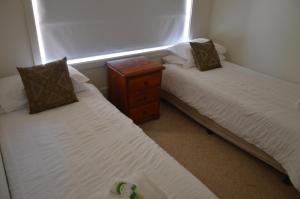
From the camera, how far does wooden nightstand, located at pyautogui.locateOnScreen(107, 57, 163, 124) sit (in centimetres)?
232

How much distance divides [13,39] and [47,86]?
1.91 ft

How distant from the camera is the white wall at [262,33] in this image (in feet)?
8.11

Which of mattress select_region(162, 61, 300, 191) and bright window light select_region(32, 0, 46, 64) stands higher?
bright window light select_region(32, 0, 46, 64)

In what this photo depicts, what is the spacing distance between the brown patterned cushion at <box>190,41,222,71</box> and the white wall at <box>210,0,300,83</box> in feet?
1.44

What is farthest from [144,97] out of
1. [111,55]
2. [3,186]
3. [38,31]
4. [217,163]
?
[3,186]

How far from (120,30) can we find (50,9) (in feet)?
2.44

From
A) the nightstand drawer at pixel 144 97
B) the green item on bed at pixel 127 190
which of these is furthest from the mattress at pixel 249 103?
the green item on bed at pixel 127 190

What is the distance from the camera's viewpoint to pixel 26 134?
155 cm

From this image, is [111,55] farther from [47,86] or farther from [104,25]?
[47,86]

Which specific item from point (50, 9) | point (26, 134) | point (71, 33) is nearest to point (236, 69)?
point (71, 33)

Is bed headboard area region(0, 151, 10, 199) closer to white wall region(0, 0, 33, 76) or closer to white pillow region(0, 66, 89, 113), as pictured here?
white pillow region(0, 66, 89, 113)

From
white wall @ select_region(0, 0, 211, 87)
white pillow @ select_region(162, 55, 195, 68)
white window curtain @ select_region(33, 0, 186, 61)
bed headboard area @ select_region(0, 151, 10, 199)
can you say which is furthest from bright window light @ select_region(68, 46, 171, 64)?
bed headboard area @ select_region(0, 151, 10, 199)

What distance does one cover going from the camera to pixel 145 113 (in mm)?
2553

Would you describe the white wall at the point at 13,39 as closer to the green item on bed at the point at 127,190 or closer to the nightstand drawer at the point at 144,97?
the nightstand drawer at the point at 144,97
